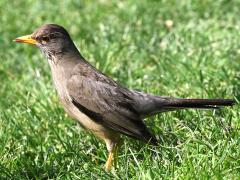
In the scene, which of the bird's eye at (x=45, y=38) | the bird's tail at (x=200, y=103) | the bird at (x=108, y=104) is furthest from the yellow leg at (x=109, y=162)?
the bird's eye at (x=45, y=38)

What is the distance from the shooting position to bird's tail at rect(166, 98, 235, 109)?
242 inches

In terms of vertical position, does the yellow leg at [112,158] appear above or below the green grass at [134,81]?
below

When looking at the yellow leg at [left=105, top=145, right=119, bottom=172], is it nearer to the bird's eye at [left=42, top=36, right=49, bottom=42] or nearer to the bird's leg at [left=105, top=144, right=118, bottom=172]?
the bird's leg at [left=105, top=144, right=118, bottom=172]

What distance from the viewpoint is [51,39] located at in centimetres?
697

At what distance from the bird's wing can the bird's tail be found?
354mm

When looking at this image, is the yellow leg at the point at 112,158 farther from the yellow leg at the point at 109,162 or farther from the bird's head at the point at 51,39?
→ the bird's head at the point at 51,39

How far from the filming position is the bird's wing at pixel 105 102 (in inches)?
246

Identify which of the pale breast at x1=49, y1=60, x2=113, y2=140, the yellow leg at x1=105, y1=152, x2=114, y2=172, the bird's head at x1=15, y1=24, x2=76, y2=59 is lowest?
the yellow leg at x1=105, y1=152, x2=114, y2=172

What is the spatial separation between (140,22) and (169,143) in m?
3.70

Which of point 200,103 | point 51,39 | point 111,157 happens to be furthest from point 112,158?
point 51,39

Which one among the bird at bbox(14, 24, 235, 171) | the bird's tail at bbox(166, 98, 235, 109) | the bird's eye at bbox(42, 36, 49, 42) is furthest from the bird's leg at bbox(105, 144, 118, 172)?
the bird's eye at bbox(42, 36, 49, 42)

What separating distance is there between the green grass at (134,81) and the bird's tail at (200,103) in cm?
14

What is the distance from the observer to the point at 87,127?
642cm

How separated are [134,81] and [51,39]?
1336mm
